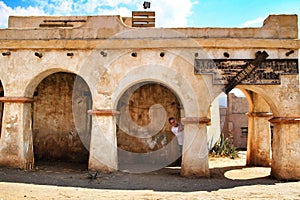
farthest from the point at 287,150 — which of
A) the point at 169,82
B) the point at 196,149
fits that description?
the point at 169,82

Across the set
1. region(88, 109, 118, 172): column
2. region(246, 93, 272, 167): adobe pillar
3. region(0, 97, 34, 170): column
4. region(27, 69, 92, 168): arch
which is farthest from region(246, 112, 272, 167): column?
region(0, 97, 34, 170): column

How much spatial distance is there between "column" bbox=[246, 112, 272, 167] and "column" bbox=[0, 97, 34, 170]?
729 centimetres

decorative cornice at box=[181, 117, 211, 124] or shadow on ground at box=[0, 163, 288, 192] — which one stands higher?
decorative cornice at box=[181, 117, 211, 124]

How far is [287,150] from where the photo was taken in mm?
7891

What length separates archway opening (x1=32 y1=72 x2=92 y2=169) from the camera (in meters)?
Result: 10.4

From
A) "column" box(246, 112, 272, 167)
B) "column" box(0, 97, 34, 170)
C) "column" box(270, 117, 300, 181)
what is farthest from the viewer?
"column" box(246, 112, 272, 167)

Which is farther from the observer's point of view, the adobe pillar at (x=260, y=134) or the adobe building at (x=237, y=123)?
the adobe building at (x=237, y=123)

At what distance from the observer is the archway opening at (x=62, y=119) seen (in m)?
10.4

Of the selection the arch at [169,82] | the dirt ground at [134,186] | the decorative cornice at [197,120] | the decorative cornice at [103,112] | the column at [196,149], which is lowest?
the dirt ground at [134,186]

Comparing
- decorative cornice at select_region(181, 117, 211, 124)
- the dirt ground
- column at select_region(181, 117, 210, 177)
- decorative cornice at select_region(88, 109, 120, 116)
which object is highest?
decorative cornice at select_region(88, 109, 120, 116)

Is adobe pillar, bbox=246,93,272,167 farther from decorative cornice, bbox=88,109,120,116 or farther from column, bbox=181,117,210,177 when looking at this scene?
decorative cornice, bbox=88,109,120,116

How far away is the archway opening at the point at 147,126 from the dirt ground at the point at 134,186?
5.60 feet

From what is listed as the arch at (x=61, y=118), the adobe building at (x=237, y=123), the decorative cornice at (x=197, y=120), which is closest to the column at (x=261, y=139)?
the decorative cornice at (x=197, y=120)

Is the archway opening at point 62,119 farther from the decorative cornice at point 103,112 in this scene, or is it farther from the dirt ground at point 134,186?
the decorative cornice at point 103,112
